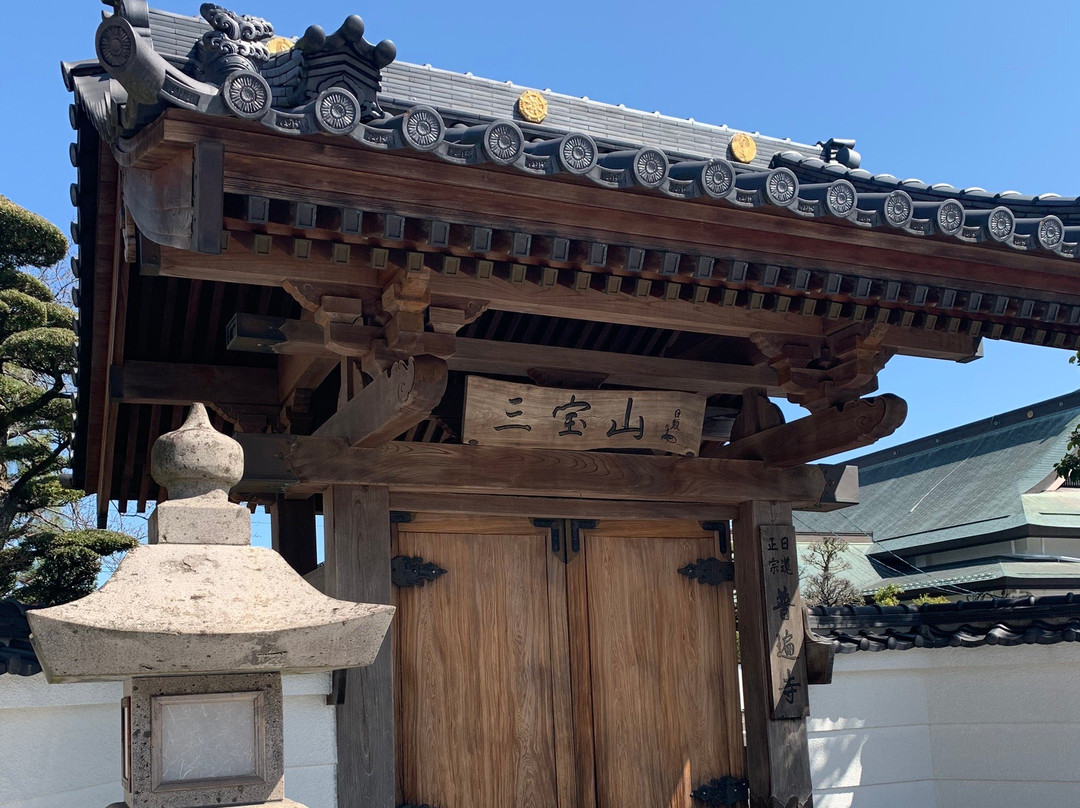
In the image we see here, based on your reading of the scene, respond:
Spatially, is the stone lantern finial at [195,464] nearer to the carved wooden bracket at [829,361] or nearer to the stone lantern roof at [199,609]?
the stone lantern roof at [199,609]

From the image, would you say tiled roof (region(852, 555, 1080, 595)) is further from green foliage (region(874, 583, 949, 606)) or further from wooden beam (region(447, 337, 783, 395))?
wooden beam (region(447, 337, 783, 395))

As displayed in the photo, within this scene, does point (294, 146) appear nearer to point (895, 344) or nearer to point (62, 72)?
point (62, 72)

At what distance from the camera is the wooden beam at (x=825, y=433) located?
585cm

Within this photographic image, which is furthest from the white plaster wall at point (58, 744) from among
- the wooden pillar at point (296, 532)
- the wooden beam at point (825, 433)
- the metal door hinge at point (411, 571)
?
the wooden beam at point (825, 433)

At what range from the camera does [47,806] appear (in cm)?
430

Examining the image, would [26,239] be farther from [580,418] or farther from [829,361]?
[829,361]

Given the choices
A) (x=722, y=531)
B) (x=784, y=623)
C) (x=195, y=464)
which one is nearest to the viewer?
(x=195, y=464)

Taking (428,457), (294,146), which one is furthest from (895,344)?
(294,146)

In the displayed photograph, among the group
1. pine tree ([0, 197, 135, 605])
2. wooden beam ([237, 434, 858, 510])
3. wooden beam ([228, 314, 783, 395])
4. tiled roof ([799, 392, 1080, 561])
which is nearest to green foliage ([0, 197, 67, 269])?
pine tree ([0, 197, 135, 605])

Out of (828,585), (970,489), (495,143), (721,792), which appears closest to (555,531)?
(721,792)

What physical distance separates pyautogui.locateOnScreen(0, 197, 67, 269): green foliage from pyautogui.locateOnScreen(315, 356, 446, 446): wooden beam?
309 inches

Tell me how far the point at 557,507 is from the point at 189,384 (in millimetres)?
2412

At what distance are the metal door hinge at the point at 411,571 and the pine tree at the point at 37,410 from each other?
658cm

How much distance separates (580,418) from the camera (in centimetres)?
607
